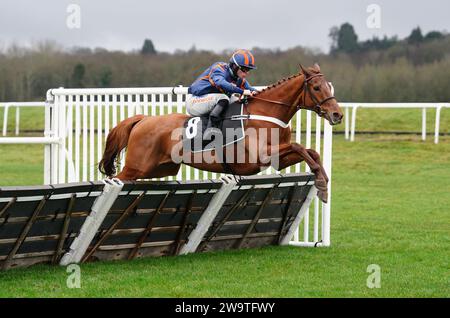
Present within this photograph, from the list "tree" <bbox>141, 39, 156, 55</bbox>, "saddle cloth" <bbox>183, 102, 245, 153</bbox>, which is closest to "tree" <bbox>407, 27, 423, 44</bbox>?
"tree" <bbox>141, 39, 156, 55</bbox>

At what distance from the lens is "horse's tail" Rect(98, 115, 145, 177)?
9.60 m

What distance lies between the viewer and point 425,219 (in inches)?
484

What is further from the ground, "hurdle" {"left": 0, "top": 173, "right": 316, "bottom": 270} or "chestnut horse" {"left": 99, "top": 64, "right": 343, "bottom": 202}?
"chestnut horse" {"left": 99, "top": 64, "right": 343, "bottom": 202}

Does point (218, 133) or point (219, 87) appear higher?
point (219, 87)

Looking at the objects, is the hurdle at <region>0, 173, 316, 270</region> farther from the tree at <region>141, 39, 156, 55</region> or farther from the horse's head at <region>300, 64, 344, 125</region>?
the tree at <region>141, 39, 156, 55</region>

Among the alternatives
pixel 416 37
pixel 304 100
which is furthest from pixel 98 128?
pixel 416 37

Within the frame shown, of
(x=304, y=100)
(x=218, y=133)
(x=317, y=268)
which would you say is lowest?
(x=317, y=268)

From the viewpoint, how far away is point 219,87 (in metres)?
8.96

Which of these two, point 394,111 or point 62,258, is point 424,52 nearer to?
point 394,111

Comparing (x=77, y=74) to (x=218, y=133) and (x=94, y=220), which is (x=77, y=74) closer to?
(x=218, y=133)

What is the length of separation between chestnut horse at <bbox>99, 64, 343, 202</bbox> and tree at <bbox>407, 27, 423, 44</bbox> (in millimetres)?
21435

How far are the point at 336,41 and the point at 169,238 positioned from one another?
23802mm

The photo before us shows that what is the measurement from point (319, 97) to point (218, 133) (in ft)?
3.13

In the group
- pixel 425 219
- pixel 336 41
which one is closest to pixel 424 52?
pixel 336 41
